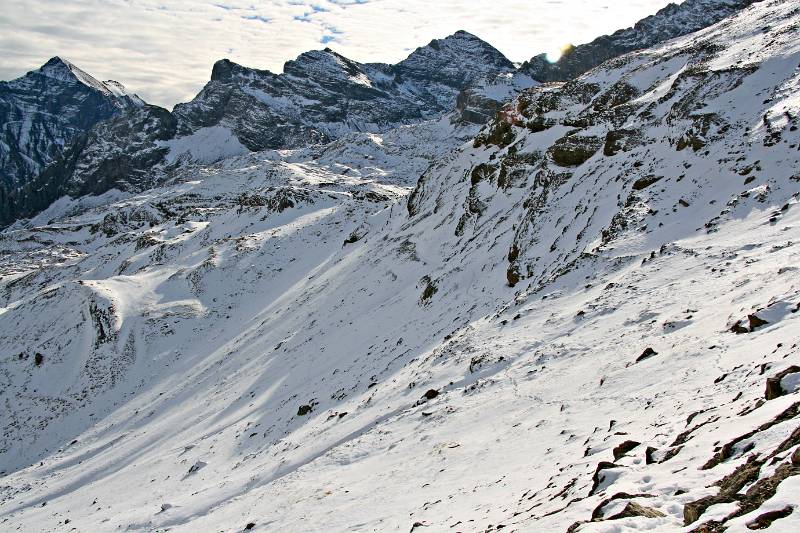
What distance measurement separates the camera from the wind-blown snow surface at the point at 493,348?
10.5m

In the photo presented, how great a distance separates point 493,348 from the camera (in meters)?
20.7

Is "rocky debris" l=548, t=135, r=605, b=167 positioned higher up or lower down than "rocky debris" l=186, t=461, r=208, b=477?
higher up

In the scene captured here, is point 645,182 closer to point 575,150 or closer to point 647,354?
point 575,150

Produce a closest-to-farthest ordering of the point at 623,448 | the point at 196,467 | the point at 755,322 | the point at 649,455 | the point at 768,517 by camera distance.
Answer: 1. the point at 768,517
2. the point at 649,455
3. the point at 623,448
4. the point at 755,322
5. the point at 196,467

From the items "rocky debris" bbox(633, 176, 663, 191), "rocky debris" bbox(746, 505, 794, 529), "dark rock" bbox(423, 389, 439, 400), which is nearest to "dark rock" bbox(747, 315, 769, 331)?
"rocky debris" bbox(746, 505, 794, 529)

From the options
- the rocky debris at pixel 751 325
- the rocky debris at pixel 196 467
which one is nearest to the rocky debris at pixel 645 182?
the rocky debris at pixel 751 325

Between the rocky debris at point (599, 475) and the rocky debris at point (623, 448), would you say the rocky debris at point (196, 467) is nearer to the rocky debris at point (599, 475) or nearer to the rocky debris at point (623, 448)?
the rocky debris at point (623, 448)

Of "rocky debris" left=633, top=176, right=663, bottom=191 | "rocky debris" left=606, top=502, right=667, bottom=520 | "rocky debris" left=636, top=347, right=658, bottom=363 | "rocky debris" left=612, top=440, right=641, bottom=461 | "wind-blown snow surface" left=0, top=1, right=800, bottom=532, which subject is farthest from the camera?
"rocky debris" left=633, top=176, right=663, bottom=191

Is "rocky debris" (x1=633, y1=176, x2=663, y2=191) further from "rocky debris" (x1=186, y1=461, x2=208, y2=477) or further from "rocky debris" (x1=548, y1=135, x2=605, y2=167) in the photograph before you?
"rocky debris" (x1=186, y1=461, x2=208, y2=477)

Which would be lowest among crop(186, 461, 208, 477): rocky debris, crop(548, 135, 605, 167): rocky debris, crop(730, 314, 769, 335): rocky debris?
crop(186, 461, 208, 477): rocky debris

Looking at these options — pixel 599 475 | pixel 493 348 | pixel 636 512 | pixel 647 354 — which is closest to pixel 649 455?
pixel 599 475

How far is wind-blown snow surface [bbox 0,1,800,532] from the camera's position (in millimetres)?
10516

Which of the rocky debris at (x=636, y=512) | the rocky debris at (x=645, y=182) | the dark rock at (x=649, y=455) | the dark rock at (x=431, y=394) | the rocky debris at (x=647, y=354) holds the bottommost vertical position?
the dark rock at (x=431, y=394)

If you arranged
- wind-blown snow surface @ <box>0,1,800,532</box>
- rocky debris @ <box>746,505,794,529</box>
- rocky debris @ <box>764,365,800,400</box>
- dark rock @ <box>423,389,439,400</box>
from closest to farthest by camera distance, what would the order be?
rocky debris @ <box>746,505,794,529</box> < rocky debris @ <box>764,365,800,400</box> < wind-blown snow surface @ <box>0,1,800,532</box> < dark rock @ <box>423,389,439,400</box>
